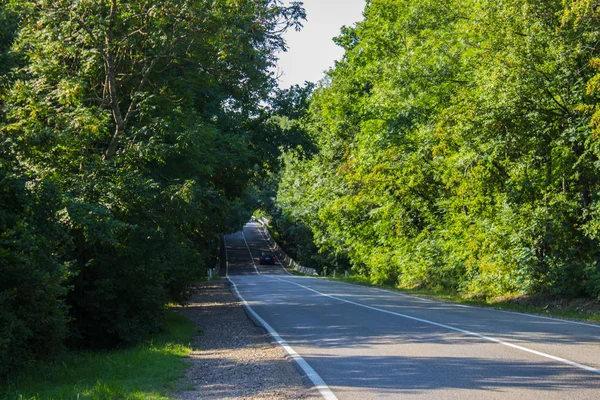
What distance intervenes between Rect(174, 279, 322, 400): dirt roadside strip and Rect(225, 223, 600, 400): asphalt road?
14.0 inches

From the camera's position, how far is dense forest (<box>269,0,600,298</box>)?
17.5m

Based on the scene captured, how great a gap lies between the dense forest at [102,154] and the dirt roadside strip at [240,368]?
6.52 feet

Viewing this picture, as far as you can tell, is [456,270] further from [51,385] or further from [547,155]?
[51,385]

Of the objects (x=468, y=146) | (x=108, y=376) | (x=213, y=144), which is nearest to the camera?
(x=108, y=376)

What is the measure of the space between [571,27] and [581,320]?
810cm

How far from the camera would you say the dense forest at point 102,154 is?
30.8 ft

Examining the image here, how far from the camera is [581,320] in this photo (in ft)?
47.1

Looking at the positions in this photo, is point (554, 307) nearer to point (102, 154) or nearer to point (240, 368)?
point (240, 368)

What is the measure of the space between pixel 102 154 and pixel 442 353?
9.94m

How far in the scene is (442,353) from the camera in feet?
29.8

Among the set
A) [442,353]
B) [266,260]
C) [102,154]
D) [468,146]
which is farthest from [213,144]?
[266,260]

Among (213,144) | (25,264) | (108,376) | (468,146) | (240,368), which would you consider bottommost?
(108,376)

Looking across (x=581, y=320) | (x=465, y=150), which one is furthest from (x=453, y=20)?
(x=581, y=320)

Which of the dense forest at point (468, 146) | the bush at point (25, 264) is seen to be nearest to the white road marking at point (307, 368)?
the bush at point (25, 264)
